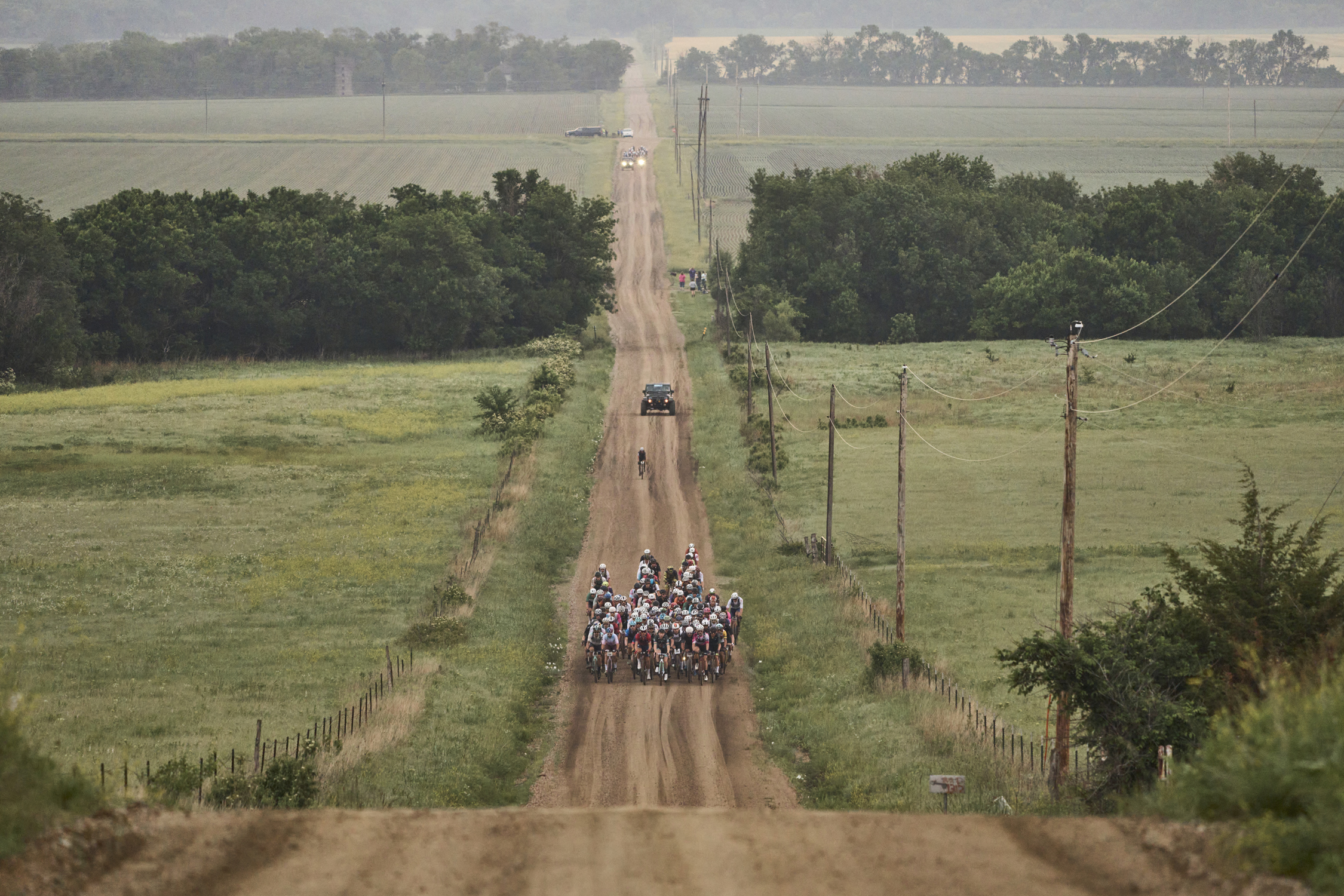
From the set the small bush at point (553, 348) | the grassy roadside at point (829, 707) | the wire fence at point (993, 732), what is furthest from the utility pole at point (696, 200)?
the wire fence at point (993, 732)

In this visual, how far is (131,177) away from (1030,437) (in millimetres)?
130439

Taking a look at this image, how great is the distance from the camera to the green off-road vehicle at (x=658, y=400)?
75.8 metres

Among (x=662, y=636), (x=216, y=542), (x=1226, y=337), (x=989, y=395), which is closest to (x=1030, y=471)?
(x=989, y=395)

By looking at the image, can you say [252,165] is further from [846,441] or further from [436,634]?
[436,634]

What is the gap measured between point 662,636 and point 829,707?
16.9 feet

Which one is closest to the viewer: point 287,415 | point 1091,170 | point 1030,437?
point 1030,437

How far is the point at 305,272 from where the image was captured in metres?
100

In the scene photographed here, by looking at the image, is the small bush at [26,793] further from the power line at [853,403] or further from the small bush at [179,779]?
the power line at [853,403]

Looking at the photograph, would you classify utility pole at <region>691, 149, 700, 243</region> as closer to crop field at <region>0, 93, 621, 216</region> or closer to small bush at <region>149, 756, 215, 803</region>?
crop field at <region>0, 93, 621, 216</region>

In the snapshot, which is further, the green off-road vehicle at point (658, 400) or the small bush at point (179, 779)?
the green off-road vehicle at point (658, 400)

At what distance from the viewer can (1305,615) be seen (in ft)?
71.2

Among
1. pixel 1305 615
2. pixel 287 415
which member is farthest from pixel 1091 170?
pixel 1305 615

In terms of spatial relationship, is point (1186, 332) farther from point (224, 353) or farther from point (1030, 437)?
point (224, 353)

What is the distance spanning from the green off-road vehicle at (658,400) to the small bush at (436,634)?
38790 mm
